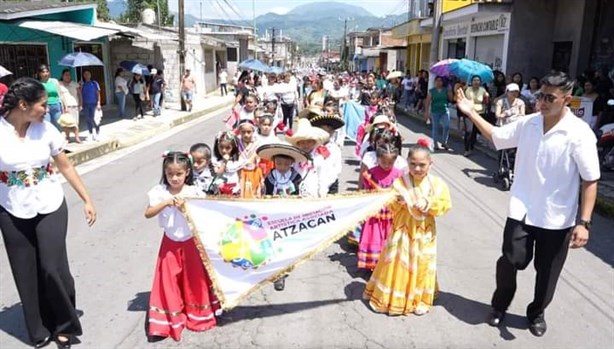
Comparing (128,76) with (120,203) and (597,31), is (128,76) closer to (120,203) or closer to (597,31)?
(120,203)

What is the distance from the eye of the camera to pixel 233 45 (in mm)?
41406

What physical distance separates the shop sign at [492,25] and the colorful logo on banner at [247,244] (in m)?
14.6

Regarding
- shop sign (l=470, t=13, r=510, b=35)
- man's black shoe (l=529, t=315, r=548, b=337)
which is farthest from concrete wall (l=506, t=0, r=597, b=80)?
man's black shoe (l=529, t=315, r=548, b=337)

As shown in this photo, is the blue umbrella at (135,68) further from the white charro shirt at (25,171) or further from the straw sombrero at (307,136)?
the white charro shirt at (25,171)

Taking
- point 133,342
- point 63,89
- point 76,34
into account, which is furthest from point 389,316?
point 76,34

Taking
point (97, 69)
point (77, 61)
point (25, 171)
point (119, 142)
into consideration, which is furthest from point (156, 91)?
point (25, 171)

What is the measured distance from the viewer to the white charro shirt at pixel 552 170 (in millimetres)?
3472

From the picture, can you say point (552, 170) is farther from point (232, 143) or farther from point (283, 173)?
point (232, 143)

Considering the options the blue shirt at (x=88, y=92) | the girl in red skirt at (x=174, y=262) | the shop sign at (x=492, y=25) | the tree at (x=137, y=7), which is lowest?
the girl in red skirt at (x=174, y=262)

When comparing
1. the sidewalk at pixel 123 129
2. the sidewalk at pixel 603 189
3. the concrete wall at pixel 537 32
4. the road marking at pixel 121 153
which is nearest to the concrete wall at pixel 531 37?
the concrete wall at pixel 537 32

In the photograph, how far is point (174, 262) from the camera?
3.68 metres

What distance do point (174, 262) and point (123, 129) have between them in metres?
12.3

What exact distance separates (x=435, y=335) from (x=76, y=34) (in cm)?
1150

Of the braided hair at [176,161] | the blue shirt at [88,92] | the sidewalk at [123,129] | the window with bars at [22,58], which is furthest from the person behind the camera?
the window with bars at [22,58]
